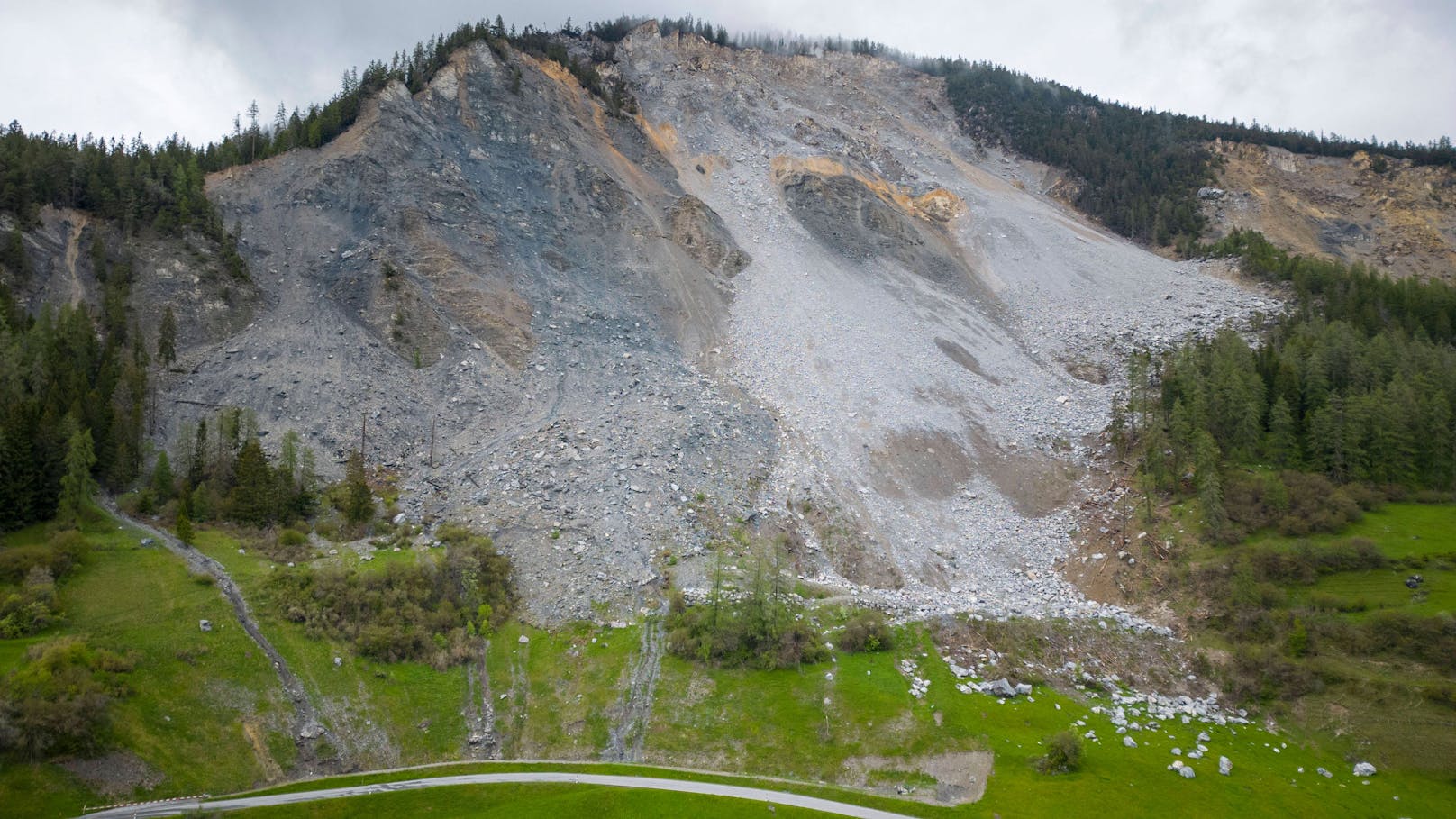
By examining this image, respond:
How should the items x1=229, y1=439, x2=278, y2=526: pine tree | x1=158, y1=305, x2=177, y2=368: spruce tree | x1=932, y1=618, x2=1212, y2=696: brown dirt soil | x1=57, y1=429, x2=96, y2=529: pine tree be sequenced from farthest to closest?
x1=158, y1=305, x2=177, y2=368: spruce tree < x1=229, y1=439, x2=278, y2=526: pine tree < x1=57, y1=429, x2=96, y2=529: pine tree < x1=932, y1=618, x2=1212, y2=696: brown dirt soil

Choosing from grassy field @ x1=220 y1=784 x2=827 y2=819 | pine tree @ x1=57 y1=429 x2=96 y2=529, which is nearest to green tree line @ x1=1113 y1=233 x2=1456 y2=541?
grassy field @ x1=220 y1=784 x2=827 y2=819

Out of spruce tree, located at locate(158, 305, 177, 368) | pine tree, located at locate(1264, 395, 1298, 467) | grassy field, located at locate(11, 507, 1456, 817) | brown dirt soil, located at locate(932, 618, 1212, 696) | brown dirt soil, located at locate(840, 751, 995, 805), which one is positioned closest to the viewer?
grassy field, located at locate(11, 507, 1456, 817)

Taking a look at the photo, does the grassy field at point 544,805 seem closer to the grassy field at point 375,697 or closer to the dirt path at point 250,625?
the grassy field at point 375,697

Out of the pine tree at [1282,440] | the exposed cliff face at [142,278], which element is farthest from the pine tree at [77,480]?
the pine tree at [1282,440]

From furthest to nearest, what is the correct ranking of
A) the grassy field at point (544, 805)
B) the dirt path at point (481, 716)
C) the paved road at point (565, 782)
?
the dirt path at point (481, 716)
the grassy field at point (544, 805)
the paved road at point (565, 782)

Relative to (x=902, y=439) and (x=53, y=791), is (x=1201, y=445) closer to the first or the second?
(x=902, y=439)

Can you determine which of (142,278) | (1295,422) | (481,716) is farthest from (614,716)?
(1295,422)

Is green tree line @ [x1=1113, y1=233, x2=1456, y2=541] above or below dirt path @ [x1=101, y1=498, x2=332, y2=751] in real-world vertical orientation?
above

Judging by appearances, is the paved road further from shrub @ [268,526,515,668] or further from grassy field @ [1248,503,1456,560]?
grassy field @ [1248,503,1456,560]
